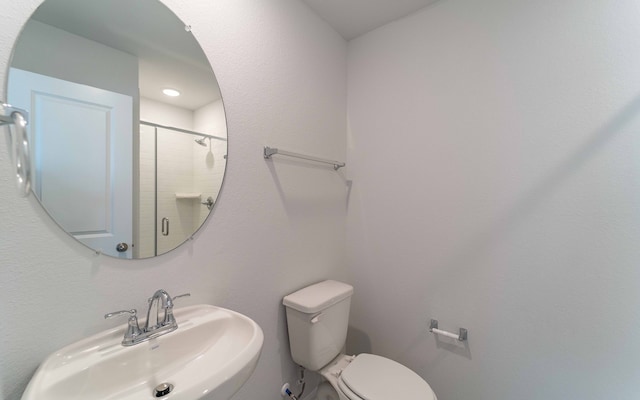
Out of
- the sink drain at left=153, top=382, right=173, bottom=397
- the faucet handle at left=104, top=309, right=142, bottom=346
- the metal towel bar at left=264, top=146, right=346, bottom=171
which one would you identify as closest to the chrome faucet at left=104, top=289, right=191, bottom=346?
the faucet handle at left=104, top=309, right=142, bottom=346

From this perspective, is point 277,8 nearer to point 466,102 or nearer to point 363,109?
point 363,109

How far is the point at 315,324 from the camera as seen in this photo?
1349 millimetres

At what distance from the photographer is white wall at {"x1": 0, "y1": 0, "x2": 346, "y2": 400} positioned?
0.72 meters

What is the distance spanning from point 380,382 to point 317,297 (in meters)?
0.48

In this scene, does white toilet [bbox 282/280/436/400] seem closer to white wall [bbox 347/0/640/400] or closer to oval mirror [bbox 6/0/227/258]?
white wall [bbox 347/0/640/400]

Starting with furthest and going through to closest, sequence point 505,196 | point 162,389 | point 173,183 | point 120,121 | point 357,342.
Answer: point 357,342 < point 505,196 < point 173,183 < point 120,121 < point 162,389

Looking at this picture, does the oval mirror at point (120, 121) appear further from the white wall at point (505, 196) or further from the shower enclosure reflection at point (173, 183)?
the white wall at point (505, 196)

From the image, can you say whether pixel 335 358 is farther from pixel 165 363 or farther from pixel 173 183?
pixel 173 183

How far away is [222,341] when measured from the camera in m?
0.98

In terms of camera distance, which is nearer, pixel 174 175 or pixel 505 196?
pixel 174 175

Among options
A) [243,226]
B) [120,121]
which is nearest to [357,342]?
[243,226]

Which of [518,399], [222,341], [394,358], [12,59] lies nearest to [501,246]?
[518,399]

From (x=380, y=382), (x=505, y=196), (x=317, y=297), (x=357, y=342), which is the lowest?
(x=357, y=342)

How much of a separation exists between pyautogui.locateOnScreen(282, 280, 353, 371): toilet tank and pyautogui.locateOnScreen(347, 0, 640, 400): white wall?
390mm
